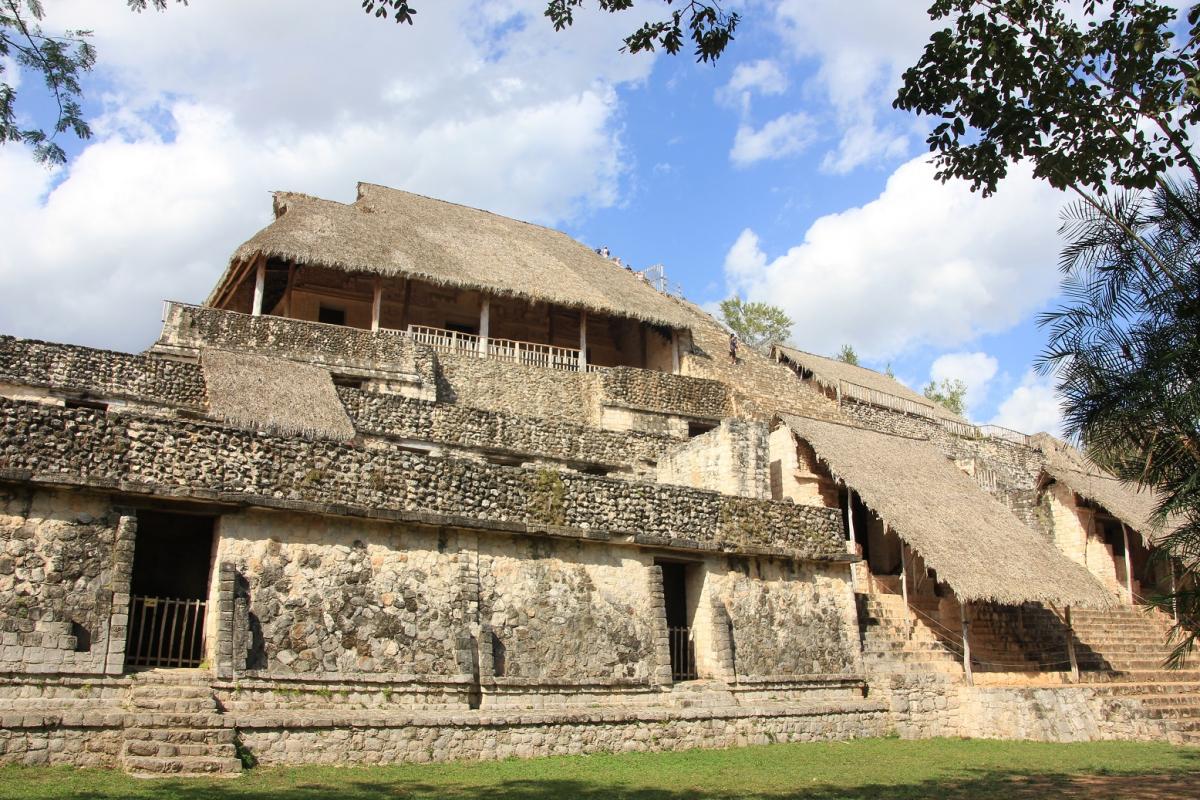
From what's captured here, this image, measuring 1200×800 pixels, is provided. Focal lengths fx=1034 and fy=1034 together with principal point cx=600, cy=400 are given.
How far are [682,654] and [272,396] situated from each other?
705 centimetres

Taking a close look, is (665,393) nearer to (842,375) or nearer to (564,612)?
(564,612)

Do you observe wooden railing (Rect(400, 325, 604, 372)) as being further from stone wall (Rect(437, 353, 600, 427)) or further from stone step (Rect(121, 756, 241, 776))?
stone step (Rect(121, 756, 241, 776))

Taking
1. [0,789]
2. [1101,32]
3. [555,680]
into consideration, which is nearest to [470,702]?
[555,680]

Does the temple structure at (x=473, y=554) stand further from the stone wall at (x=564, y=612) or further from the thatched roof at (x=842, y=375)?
A: the thatched roof at (x=842, y=375)

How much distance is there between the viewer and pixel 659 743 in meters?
11.9

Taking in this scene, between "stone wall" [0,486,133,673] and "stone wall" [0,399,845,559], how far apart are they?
35 centimetres

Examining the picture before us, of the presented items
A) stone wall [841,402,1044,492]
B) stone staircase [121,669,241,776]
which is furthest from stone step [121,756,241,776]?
stone wall [841,402,1044,492]

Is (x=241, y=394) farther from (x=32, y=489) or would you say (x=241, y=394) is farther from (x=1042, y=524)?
(x=1042, y=524)

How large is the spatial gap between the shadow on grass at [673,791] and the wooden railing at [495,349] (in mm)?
11701

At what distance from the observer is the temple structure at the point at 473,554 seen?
32.0ft

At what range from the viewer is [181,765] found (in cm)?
859

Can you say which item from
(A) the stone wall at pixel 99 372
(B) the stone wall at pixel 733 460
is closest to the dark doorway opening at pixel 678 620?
(B) the stone wall at pixel 733 460

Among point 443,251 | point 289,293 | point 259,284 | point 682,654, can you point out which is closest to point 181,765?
point 682,654

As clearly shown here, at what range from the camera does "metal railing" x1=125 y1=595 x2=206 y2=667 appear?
10070mm
